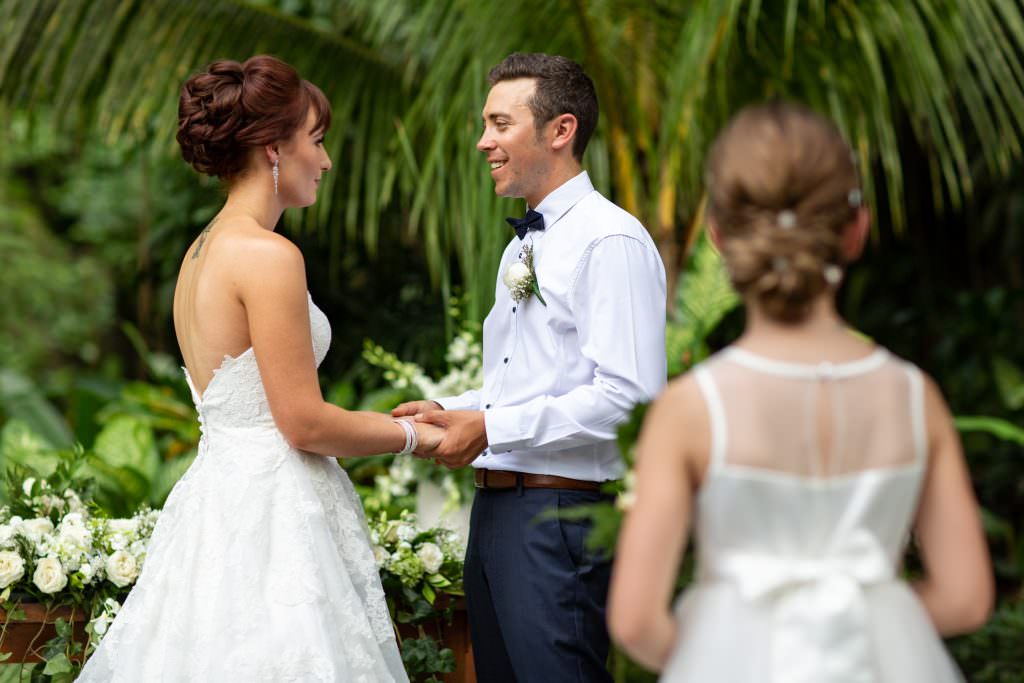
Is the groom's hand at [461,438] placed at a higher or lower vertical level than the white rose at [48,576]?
higher

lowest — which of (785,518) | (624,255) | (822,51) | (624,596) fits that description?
(624,596)

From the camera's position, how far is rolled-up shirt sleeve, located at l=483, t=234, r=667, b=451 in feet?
8.73

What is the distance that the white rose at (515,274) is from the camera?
286 cm

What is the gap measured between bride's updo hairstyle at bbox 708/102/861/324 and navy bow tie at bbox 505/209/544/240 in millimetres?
1215

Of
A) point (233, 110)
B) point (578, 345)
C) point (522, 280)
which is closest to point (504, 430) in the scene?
point (578, 345)

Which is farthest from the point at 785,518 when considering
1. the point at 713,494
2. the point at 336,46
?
the point at 336,46

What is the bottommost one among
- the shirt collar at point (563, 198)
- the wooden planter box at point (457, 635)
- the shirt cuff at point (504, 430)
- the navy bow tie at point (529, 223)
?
the wooden planter box at point (457, 635)

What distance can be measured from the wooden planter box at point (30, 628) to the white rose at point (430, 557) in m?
0.94

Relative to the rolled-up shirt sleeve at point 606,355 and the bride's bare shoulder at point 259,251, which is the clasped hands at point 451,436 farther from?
the bride's bare shoulder at point 259,251

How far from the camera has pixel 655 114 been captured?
5383 mm

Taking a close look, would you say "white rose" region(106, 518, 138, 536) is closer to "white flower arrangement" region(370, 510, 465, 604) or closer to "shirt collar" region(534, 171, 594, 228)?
"white flower arrangement" region(370, 510, 465, 604)

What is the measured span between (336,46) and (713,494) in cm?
450

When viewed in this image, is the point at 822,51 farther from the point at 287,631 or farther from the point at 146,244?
the point at 146,244

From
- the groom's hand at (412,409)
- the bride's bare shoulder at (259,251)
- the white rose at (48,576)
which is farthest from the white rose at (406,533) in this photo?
the bride's bare shoulder at (259,251)
